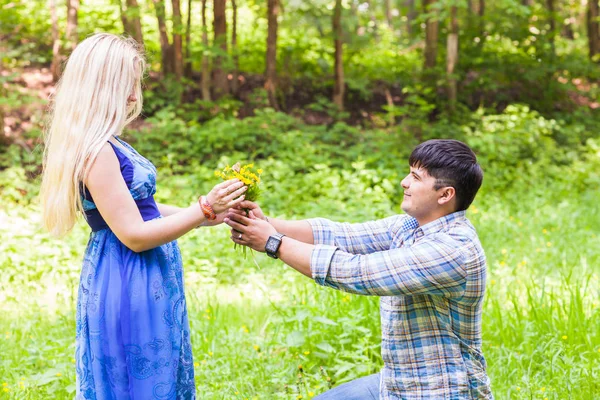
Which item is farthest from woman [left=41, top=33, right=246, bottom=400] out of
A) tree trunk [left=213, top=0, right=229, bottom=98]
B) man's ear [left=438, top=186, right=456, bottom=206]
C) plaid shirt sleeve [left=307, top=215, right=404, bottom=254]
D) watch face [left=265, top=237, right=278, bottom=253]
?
tree trunk [left=213, top=0, right=229, bottom=98]

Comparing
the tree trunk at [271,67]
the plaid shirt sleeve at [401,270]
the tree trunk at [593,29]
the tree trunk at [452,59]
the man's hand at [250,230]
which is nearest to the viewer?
the plaid shirt sleeve at [401,270]

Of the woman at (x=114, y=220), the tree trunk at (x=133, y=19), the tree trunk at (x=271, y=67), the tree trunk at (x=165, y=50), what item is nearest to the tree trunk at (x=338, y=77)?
the tree trunk at (x=271, y=67)

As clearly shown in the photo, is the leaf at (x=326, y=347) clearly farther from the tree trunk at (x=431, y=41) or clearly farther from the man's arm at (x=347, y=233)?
the tree trunk at (x=431, y=41)

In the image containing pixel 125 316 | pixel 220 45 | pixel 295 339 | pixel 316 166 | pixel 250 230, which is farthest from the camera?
pixel 220 45

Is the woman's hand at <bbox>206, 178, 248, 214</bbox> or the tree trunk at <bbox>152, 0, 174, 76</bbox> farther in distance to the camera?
the tree trunk at <bbox>152, 0, 174, 76</bbox>

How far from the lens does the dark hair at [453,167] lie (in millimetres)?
2250

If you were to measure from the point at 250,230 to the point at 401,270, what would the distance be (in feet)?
2.03

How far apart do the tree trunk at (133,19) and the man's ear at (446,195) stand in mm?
8314

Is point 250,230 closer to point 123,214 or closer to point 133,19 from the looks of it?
point 123,214

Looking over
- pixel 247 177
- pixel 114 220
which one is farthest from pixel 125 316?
pixel 247 177

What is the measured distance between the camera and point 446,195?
2.28m

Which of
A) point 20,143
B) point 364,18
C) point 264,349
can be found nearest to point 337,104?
point 364,18

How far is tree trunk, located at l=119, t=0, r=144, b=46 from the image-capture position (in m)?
9.49

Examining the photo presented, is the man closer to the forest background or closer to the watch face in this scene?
the watch face
